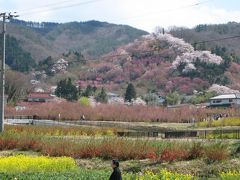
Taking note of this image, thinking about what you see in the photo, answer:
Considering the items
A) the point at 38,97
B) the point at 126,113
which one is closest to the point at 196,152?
the point at 126,113

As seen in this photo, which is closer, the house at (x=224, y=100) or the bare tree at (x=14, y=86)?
the house at (x=224, y=100)

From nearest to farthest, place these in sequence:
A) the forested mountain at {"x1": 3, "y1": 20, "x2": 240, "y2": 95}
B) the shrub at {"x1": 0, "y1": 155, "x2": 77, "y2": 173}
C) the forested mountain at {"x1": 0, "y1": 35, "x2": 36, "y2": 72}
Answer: the shrub at {"x1": 0, "y1": 155, "x2": 77, "y2": 173}, the forested mountain at {"x1": 3, "y1": 20, "x2": 240, "y2": 95}, the forested mountain at {"x1": 0, "y1": 35, "x2": 36, "y2": 72}

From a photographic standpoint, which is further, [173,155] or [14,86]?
[14,86]

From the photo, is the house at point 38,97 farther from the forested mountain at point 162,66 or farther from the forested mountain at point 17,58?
the forested mountain at point 17,58

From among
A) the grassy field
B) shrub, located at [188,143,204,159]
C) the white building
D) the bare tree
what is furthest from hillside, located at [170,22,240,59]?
shrub, located at [188,143,204,159]

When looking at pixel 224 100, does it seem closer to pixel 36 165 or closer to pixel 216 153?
pixel 216 153

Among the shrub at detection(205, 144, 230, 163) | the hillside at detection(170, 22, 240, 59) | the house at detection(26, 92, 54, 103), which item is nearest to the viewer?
the shrub at detection(205, 144, 230, 163)

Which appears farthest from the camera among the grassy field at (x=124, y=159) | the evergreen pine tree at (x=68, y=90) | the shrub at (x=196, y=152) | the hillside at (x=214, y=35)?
the hillside at (x=214, y=35)

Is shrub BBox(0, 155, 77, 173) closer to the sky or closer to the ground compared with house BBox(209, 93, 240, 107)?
closer to the sky

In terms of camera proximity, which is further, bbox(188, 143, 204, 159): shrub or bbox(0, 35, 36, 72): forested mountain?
bbox(0, 35, 36, 72): forested mountain

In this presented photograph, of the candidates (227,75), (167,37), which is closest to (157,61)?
(167,37)

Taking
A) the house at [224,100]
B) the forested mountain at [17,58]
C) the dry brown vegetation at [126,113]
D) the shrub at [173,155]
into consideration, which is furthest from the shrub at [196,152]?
the forested mountain at [17,58]

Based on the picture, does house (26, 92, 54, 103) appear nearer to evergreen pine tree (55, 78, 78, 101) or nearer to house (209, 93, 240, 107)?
evergreen pine tree (55, 78, 78, 101)

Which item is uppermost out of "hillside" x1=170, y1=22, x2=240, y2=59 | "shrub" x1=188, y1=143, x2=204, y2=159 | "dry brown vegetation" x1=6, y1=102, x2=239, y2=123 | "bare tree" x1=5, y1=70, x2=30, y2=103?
"hillside" x1=170, y1=22, x2=240, y2=59
